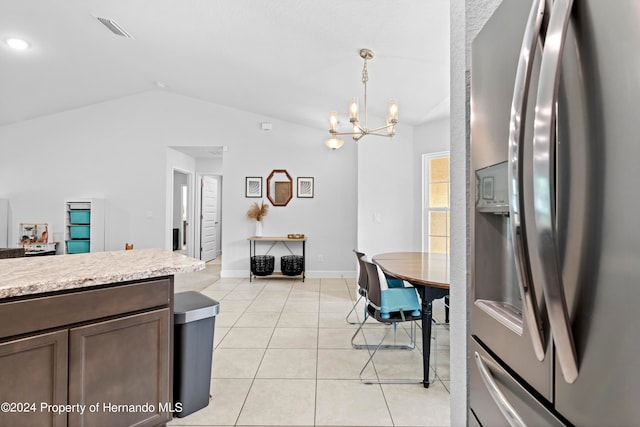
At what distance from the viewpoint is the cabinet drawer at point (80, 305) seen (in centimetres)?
112

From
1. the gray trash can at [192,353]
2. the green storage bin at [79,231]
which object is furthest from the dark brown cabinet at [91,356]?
the green storage bin at [79,231]

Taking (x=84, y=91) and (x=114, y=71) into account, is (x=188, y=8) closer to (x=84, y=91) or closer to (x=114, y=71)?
(x=114, y=71)

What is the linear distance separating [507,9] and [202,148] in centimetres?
567

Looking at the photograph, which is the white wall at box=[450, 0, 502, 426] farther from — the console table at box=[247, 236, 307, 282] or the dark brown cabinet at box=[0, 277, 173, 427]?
the console table at box=[247, 236, 307, 282]

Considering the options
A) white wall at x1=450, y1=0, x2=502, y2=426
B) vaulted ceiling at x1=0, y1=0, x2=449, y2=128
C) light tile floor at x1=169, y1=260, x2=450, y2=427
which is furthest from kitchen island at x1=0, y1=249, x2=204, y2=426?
vaulted ceiling at x1=0, y1=0, x2=449, y2=128

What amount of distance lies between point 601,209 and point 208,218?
23.8ft

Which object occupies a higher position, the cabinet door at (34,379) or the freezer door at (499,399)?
the freezer door at (499,399)

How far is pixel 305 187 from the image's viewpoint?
5.55m

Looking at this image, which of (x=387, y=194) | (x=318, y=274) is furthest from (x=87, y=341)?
(x=318, y=274)

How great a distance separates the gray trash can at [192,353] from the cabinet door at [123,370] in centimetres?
15

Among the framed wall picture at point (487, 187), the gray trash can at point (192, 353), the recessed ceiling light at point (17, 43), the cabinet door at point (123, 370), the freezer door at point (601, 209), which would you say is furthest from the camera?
the recessed ceiling light at point (17, 43)

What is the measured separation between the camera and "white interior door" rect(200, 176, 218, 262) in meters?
6.81

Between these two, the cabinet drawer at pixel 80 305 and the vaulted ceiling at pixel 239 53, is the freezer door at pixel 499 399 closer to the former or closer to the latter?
the cabinet drawer at pixel 80 305

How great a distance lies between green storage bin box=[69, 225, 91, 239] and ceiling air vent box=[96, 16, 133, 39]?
3498 millimetres
